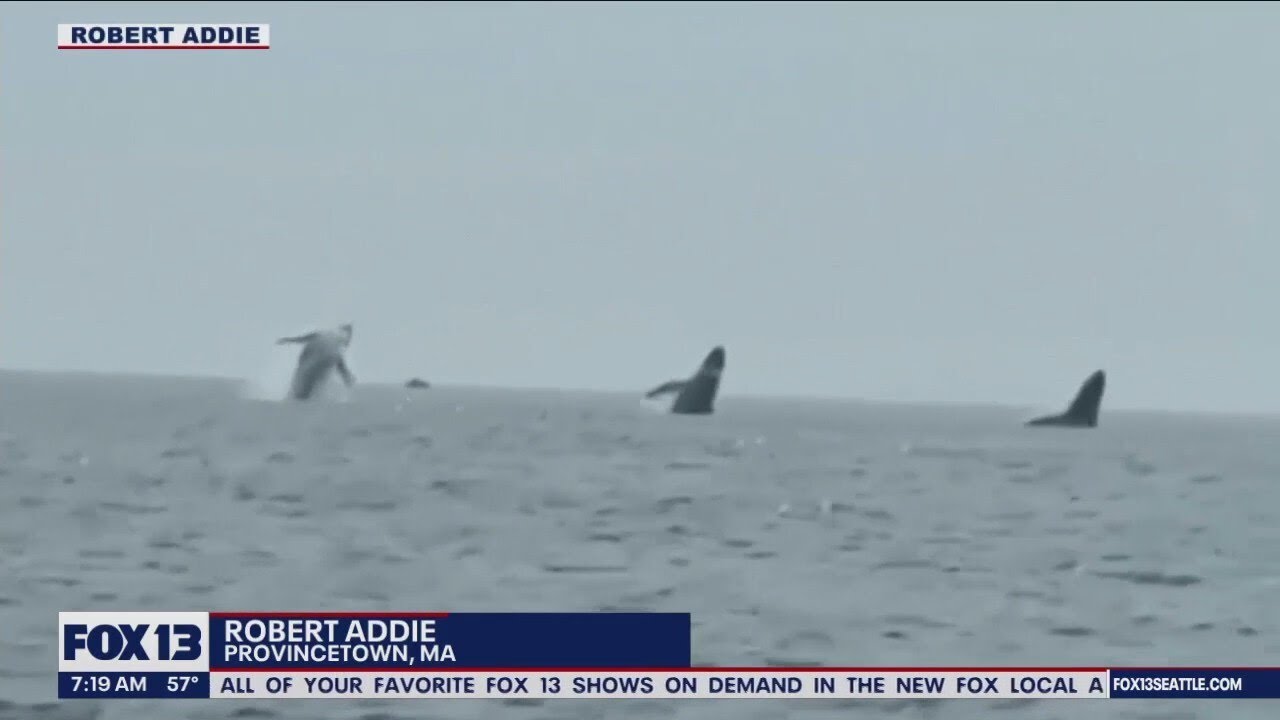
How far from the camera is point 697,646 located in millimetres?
25391

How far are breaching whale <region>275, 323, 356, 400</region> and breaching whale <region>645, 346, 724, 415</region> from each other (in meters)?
25.6

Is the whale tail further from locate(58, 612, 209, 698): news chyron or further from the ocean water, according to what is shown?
locate(58, 612, 209, 698): news chyron

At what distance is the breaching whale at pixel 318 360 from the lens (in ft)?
536

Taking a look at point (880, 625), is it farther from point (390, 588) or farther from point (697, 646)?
point (390, 588)

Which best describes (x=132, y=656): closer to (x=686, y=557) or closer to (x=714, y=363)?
(x=686, y=557)

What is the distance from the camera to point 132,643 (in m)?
20.7

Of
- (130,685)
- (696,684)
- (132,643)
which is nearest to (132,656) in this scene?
(132,643)

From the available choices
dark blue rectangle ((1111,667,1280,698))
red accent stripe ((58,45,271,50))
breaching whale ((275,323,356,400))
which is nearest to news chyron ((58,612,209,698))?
red accent stripe ((58,45,271,50))

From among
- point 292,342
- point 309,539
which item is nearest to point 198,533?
point 309,539

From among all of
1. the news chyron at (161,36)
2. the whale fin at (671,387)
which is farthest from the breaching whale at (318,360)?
the news chyron at (161,36)

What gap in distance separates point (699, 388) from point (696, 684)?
136939 millimetres

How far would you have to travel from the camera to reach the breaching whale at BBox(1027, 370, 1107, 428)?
6063 inches

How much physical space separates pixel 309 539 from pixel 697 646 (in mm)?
15130

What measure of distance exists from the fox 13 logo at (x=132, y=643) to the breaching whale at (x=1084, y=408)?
5413 inches
